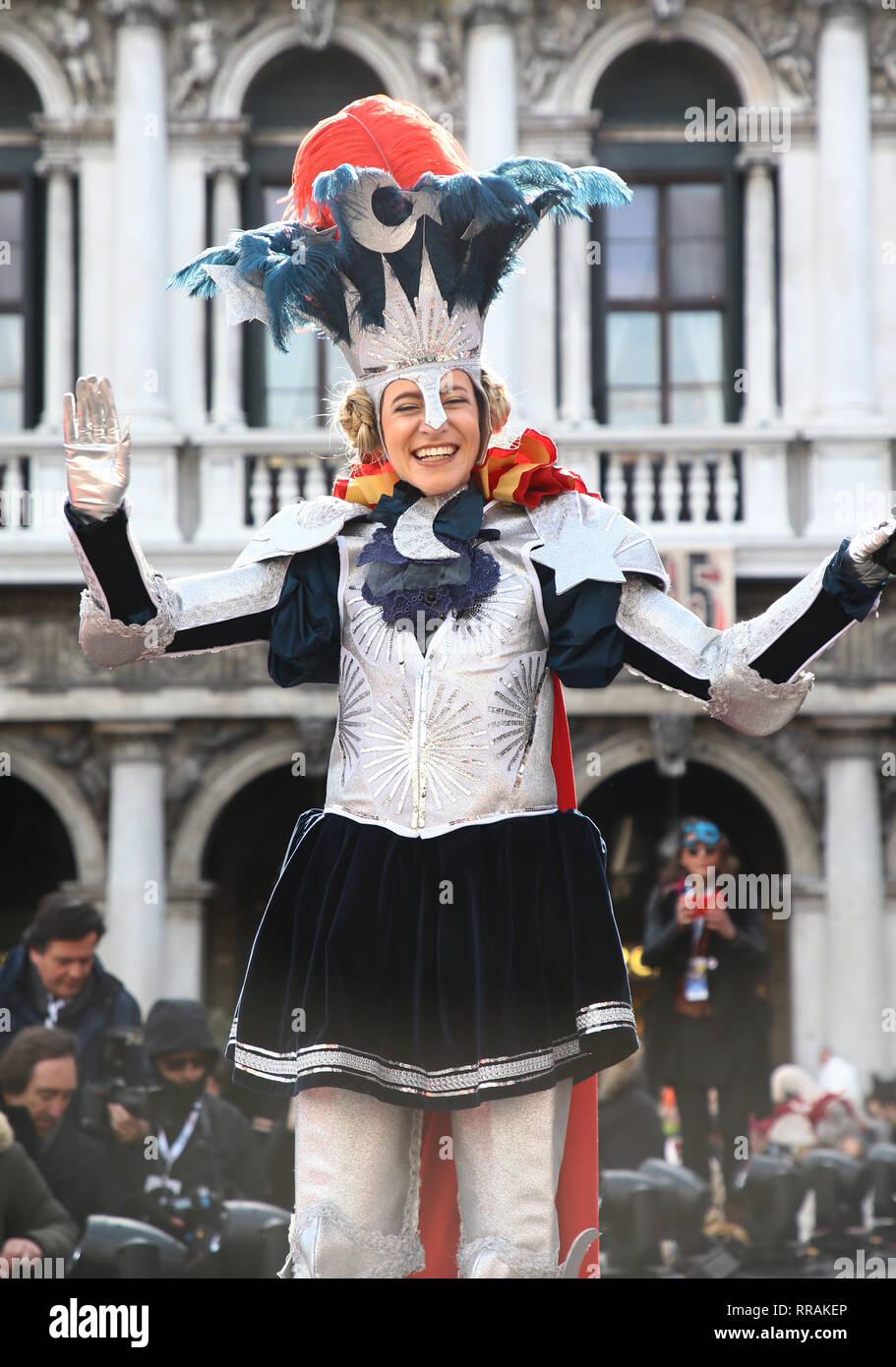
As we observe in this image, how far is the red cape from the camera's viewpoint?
11.4ft

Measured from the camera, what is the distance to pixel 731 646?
11.0ft

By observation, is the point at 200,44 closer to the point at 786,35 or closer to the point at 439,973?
the point at 786,35

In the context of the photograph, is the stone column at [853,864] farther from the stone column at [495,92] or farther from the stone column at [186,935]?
the stone column at [186,935]

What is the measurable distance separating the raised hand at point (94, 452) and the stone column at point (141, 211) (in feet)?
27.4

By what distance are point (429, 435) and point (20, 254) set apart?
904 cm

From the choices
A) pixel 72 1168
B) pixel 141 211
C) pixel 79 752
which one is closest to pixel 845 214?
pixel 141 211

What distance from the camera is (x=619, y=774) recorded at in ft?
39.1

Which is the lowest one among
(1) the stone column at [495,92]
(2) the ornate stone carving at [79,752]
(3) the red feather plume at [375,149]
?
(3) the red feather plume at [375,149]

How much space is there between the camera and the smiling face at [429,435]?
3.48m

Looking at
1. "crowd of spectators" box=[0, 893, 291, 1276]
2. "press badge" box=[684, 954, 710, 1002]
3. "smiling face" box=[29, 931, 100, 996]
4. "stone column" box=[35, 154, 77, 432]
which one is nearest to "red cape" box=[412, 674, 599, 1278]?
"crowd of spectators" box=[0, 893, 291, 1276]

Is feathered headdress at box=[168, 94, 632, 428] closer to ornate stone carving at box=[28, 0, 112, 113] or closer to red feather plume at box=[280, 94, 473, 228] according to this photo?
red feather plume at box=[280, 94, 473, 228]

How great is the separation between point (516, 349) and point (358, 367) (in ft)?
26.5

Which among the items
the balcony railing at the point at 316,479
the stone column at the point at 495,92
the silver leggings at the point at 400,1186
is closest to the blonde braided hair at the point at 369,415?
the silver leggings at the point at 400,1186

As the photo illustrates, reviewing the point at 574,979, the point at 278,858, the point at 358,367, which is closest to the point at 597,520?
the point at 358,367
